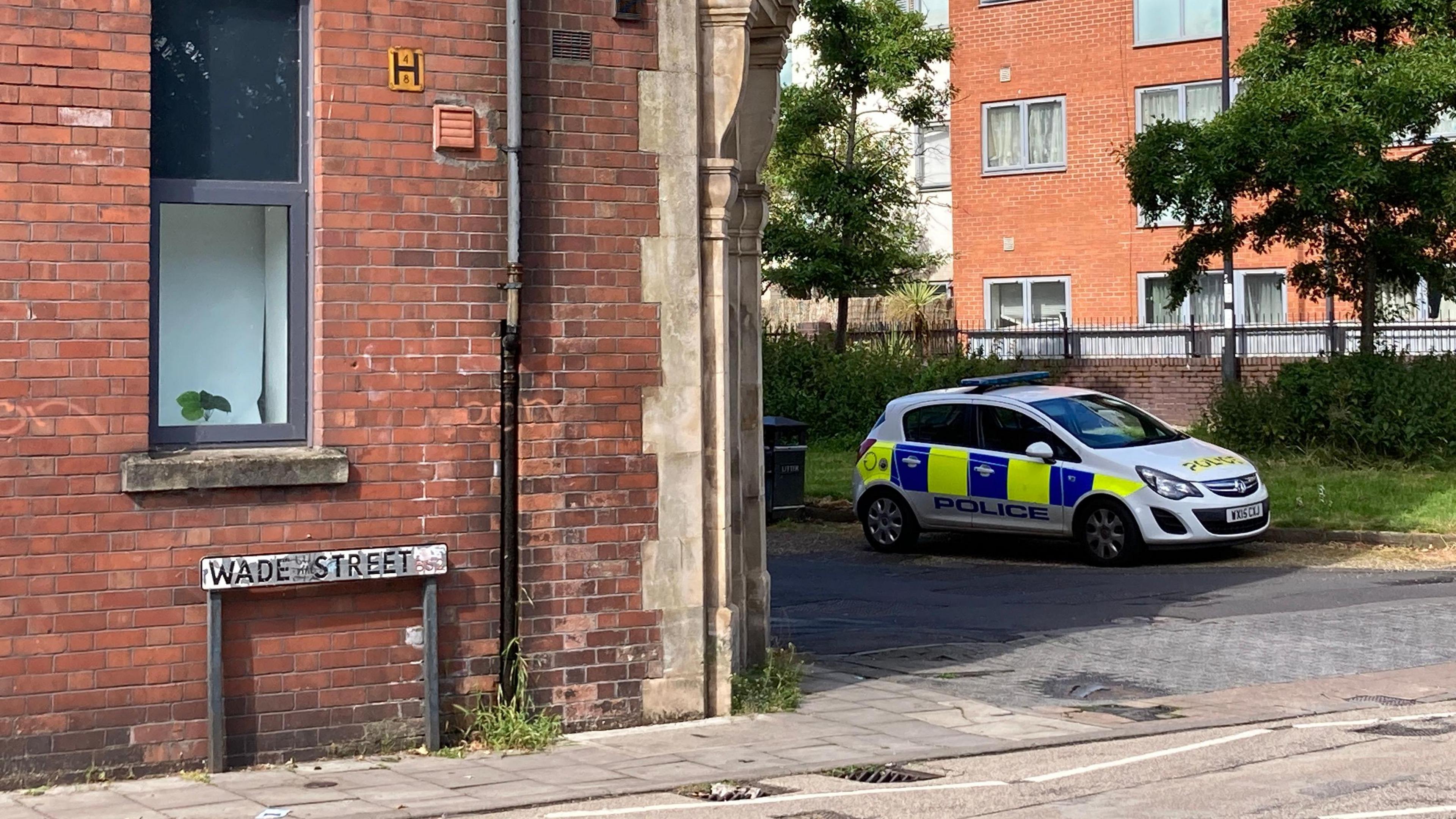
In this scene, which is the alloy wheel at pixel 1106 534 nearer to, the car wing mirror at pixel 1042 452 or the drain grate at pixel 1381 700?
the car wing mirror at pixel 1042 452

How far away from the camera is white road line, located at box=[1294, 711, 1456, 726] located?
8.70 meters

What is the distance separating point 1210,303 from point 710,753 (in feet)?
89.2

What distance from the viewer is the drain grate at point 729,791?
738 centimetres

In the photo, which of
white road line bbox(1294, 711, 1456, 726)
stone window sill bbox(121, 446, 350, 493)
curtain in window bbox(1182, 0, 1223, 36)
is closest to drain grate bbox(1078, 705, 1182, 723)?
white road line bbox(1294, 711, 1456, 726)

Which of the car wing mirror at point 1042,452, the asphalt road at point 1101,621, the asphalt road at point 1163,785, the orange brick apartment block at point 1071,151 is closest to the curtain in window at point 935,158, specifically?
the orange brick apartment block at point 1071,151

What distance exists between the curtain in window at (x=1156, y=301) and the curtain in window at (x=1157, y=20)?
15.0 feet

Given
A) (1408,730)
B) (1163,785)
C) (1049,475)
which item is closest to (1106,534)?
(1049,475)

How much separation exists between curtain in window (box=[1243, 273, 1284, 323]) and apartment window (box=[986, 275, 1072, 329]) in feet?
11.1

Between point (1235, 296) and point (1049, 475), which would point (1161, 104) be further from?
point (1049, 475)

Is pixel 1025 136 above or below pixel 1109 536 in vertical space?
above

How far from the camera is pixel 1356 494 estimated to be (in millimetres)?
18391

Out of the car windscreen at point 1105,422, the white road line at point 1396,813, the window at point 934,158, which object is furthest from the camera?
the window at point 934,158

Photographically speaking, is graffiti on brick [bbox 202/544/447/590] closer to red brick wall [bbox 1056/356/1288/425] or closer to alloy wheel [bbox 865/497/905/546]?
alloy wheel [bbox 865/497/905/546]

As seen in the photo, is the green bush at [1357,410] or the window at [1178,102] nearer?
the green bush at [1357,410]
